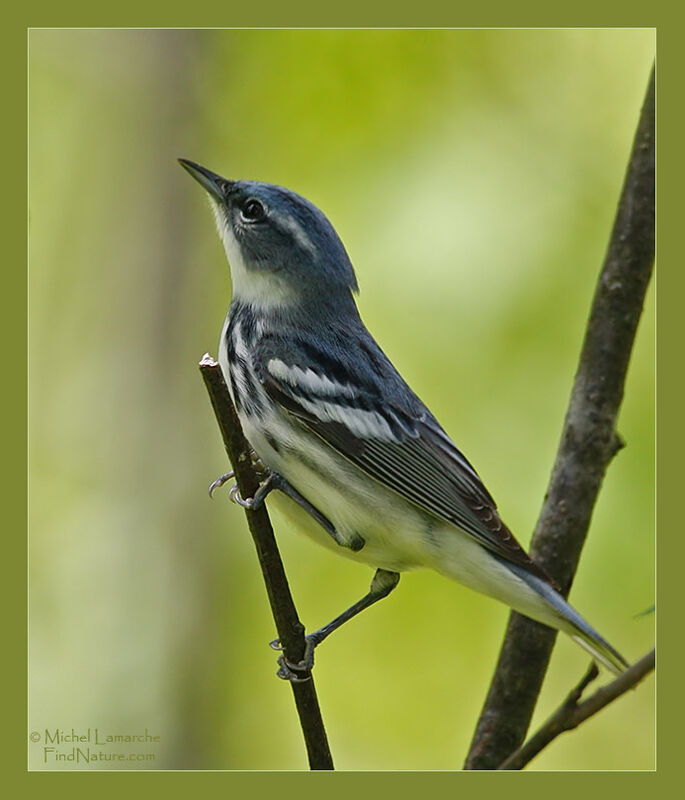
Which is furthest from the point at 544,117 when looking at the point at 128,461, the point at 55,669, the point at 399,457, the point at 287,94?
the point at 55,669

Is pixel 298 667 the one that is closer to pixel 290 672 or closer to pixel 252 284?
pixel 290 672

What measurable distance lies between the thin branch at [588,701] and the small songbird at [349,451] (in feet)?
3.23

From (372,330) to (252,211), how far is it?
2.70 ft

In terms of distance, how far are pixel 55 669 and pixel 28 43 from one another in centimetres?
214

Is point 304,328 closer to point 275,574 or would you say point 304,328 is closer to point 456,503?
point 456,503

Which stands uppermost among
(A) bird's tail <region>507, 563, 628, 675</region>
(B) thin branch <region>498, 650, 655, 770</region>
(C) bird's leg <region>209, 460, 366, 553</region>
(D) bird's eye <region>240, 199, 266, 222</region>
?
(D) bird's eye <region>240, 199, 266, 222</region>

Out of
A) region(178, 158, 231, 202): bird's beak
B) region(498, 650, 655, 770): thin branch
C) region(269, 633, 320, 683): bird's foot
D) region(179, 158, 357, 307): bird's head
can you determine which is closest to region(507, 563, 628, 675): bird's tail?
region(269, 633, 320, 683): bird's foot

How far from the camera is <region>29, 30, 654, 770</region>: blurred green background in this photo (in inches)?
135

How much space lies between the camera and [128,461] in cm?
413

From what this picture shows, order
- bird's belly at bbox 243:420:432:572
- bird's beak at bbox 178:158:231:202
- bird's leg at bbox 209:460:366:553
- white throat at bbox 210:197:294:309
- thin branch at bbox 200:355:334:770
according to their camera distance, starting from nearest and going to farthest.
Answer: thin branch at bbox 200:355:334:770, bird's leg at bbox 209:460:366:553, bird's belly at bbox 243:420:432:572, white throat at bbox 210:197:294:309, bird's beak at bbox 178:158:231:202

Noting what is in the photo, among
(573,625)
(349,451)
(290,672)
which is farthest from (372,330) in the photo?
(290,672)

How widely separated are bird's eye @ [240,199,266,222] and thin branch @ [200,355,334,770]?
1009 mm

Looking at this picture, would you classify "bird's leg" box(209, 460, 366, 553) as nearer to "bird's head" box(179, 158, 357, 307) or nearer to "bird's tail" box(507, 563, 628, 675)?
"bird's tail" box(507, 563, 628, 675)

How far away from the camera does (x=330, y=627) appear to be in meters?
2.74
